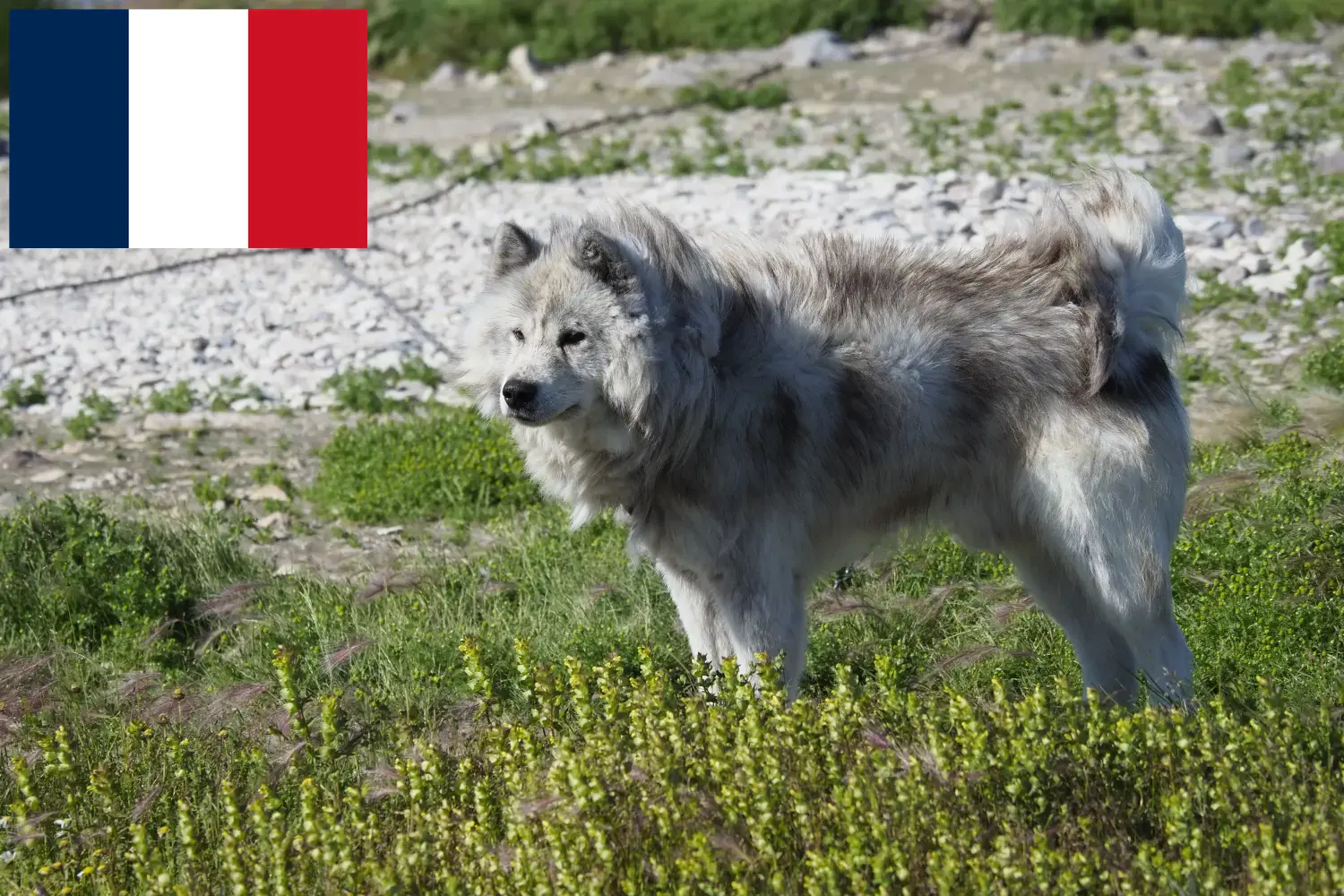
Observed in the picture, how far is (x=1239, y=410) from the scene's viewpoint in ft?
25.7

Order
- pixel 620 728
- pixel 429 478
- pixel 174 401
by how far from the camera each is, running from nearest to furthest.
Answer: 1. pixel 620 728
2. pixel 429 478
3. pixel 174 401

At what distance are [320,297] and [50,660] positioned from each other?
6.40 meters

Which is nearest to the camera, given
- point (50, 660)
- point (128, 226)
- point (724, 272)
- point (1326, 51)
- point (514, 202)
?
point (724, 272)

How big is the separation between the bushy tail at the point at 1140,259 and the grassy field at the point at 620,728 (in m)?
1.10

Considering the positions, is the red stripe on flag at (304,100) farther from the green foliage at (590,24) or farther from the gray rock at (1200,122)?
the green foliage at (590,24)

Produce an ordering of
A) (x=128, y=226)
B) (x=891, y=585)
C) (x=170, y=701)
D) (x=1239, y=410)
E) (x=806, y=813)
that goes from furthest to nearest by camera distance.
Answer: (x=128, y=226), (x=1239, y=410), (x=891, y=585), (x=170, y=701), (x=806, y=813)

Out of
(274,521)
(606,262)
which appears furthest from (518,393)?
(274,521)

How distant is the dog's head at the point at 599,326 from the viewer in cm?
475

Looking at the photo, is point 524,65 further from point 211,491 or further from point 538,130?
point 211,491

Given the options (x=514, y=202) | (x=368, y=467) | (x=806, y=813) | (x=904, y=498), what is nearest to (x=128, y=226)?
(x=514, y=202)

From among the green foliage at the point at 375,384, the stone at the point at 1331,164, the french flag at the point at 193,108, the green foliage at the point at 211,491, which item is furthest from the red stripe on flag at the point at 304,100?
the stone at the point at 1331,164

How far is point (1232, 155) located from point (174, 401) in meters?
8.73

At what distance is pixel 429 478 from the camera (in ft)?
26.9

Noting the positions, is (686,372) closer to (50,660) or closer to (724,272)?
(724,272)
